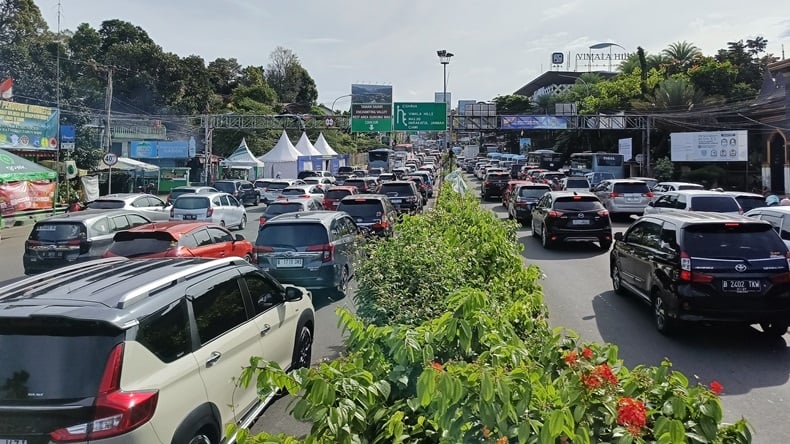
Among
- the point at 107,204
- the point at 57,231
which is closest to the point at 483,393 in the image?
the point at 57,231

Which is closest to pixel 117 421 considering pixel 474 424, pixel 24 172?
pixel 474 424

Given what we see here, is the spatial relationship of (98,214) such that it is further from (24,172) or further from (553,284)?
(24,172)

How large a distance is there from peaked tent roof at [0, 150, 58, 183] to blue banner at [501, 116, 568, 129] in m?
35.6

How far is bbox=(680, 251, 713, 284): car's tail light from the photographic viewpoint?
771cm

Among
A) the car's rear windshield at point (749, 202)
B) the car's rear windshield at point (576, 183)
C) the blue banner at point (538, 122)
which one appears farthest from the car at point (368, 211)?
the blue banner at point (538, 122)

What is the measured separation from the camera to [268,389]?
100.0 inches

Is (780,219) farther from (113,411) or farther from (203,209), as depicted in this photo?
(203,209)

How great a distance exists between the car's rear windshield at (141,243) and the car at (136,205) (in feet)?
31.7

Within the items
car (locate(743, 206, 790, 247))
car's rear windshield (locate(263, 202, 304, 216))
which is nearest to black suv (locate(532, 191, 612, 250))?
car (locate(743, 206, 790, 247))

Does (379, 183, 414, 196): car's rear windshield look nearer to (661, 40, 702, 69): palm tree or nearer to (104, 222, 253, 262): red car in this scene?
(104, 222, 253, 262): red car

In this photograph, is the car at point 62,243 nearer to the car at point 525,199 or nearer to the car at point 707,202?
the car at point 707,202

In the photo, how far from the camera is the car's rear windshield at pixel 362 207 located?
15.5m

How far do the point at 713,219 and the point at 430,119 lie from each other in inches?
Result: 1326

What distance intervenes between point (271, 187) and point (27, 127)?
42.9ft
